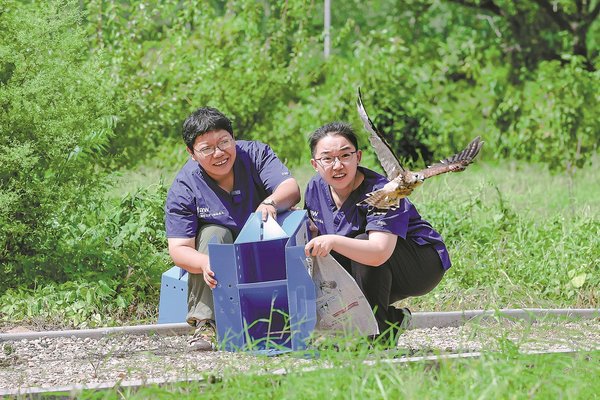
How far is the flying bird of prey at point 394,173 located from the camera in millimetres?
4324

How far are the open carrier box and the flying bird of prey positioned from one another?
0.37 metres

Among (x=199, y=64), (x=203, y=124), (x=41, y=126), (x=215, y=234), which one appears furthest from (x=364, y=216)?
(x=199, y=64)

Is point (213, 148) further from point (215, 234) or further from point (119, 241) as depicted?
point (119, 241)

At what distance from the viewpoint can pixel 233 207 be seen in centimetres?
482

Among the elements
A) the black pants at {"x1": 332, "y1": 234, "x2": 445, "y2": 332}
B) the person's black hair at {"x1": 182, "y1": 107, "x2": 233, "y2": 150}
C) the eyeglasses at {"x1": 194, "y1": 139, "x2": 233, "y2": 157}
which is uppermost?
the person's black hair at {"x1": 182, "y1": 107, "x2": 233, "y2": 150}

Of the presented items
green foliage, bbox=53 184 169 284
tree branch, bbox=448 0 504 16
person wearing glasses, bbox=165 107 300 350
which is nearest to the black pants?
person wearing glasses, bbox=165 107 300 350

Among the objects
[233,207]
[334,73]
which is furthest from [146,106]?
[233,207]

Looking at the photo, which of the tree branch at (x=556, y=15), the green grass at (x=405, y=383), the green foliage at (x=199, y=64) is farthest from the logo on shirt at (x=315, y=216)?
the tree branch at (x=556, y=15)

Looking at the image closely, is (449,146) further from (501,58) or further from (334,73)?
(501,58)

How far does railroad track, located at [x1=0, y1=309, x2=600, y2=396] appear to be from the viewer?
3785mm

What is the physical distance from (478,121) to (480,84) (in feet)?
2.19

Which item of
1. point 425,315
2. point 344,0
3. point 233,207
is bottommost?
point 425,315

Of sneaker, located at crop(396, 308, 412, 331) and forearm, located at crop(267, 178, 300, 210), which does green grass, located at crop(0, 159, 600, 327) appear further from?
forearm, located at crop(267, 178, 300, 210)

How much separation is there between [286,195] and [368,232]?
1.52 feet
